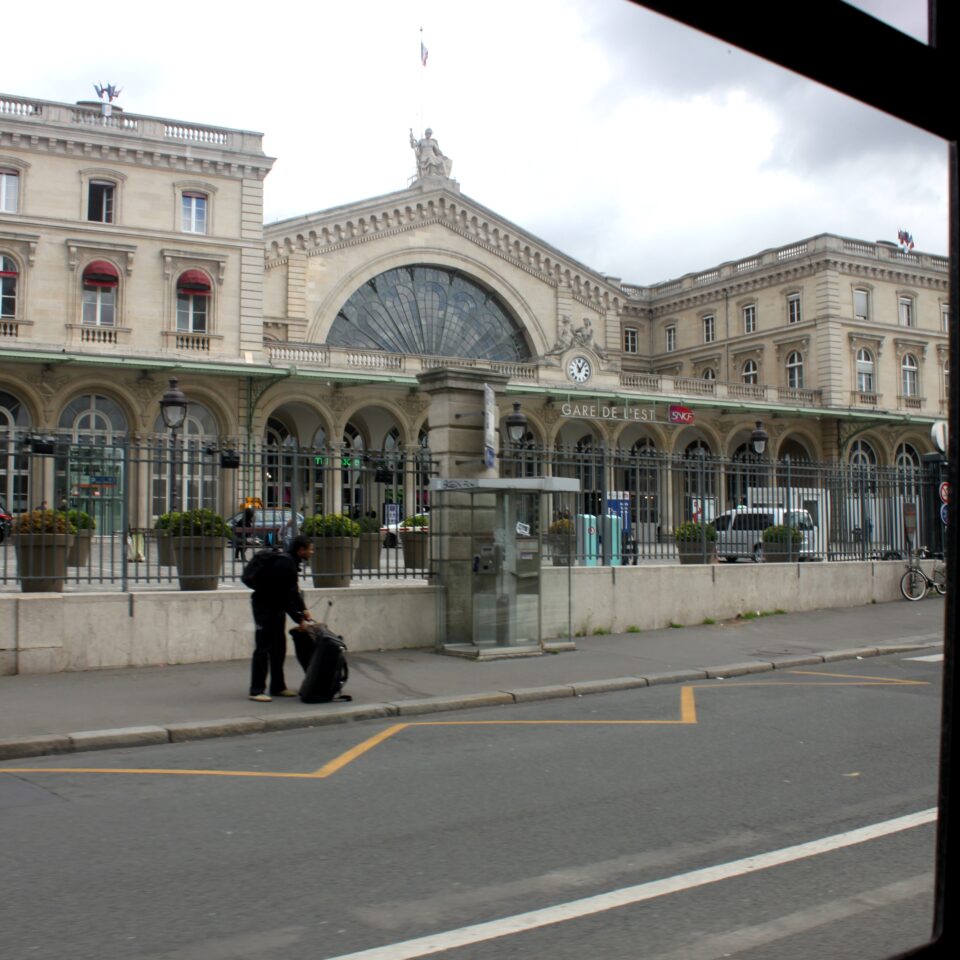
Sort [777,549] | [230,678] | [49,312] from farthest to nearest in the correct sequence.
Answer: [49,312]
[777,549]
[230,678]

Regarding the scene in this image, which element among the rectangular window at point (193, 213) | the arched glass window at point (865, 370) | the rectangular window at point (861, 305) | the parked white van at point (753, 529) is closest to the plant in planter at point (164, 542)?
the parked white van at point (753, 529)

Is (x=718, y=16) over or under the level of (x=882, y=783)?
over

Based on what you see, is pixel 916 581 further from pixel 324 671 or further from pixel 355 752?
pixel 355 752

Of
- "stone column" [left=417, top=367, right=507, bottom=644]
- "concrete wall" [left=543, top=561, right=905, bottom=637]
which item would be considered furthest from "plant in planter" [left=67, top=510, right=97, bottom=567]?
"concrete wall" [left=543, top=561, right=905, bottom=637]

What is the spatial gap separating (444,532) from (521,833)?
879 cm

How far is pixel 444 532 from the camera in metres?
14.8

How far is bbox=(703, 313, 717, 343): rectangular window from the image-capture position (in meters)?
63.8

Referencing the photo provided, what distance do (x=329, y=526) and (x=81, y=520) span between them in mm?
3212

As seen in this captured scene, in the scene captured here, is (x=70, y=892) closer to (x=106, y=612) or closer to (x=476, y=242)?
(x=106, y=612)

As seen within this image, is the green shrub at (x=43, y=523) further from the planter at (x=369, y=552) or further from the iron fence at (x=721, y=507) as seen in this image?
the iron fence at (x=721, y=507)

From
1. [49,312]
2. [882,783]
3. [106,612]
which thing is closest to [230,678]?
[106,612]

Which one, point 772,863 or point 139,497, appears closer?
point 772,863

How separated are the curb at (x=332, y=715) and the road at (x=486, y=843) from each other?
24 cm

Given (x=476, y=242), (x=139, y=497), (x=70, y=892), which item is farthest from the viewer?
→ (x=476, y=242)
